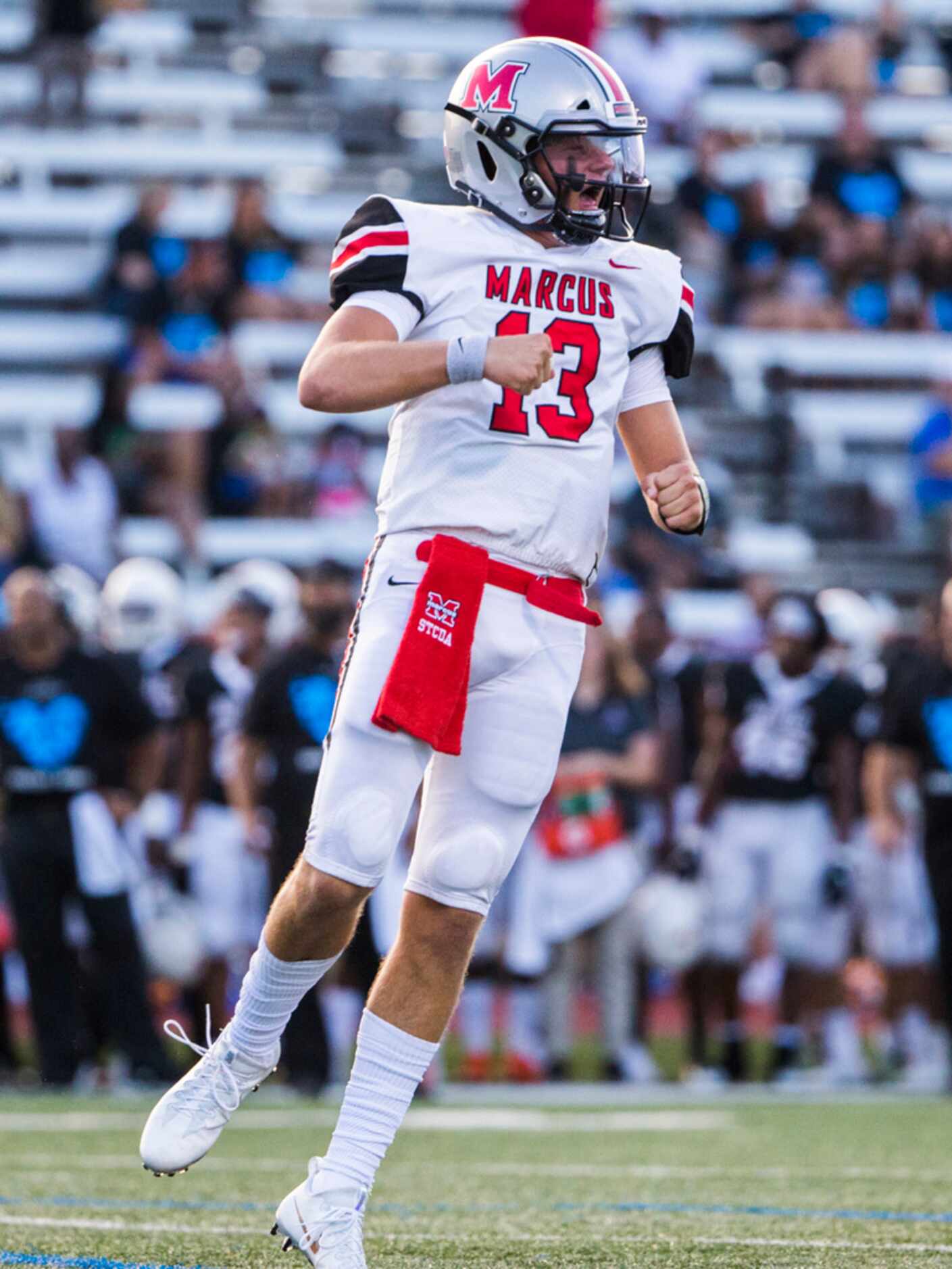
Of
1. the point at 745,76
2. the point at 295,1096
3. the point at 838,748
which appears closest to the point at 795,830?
the point at 838,748

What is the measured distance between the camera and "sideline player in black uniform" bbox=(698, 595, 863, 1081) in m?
9.18

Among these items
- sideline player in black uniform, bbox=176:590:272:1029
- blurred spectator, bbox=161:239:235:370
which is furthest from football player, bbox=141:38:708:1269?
blurred spectator, bbox=161:239:235:370

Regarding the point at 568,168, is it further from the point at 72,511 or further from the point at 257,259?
the point at 257,259

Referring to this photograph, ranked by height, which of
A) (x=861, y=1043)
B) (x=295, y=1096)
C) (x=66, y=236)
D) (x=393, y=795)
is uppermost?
(x=393, y=795)

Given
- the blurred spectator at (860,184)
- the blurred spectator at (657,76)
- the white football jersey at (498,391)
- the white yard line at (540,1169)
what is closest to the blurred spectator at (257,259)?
the blurred spectator at (657,76)

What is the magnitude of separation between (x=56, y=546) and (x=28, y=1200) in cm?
623

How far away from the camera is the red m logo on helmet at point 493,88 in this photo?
377 centimetres

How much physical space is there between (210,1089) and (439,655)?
0.79m

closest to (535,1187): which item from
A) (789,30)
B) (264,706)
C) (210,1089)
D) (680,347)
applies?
(210,1089)

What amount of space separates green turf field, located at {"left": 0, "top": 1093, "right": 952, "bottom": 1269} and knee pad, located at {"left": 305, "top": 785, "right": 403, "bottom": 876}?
650 millimetres

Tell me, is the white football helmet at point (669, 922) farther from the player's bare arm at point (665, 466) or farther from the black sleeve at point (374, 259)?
the black sleeve at point (374, 259)

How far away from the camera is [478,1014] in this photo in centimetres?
920

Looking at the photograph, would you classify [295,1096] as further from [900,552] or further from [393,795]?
[900,552]

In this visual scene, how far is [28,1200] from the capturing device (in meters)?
4.67
